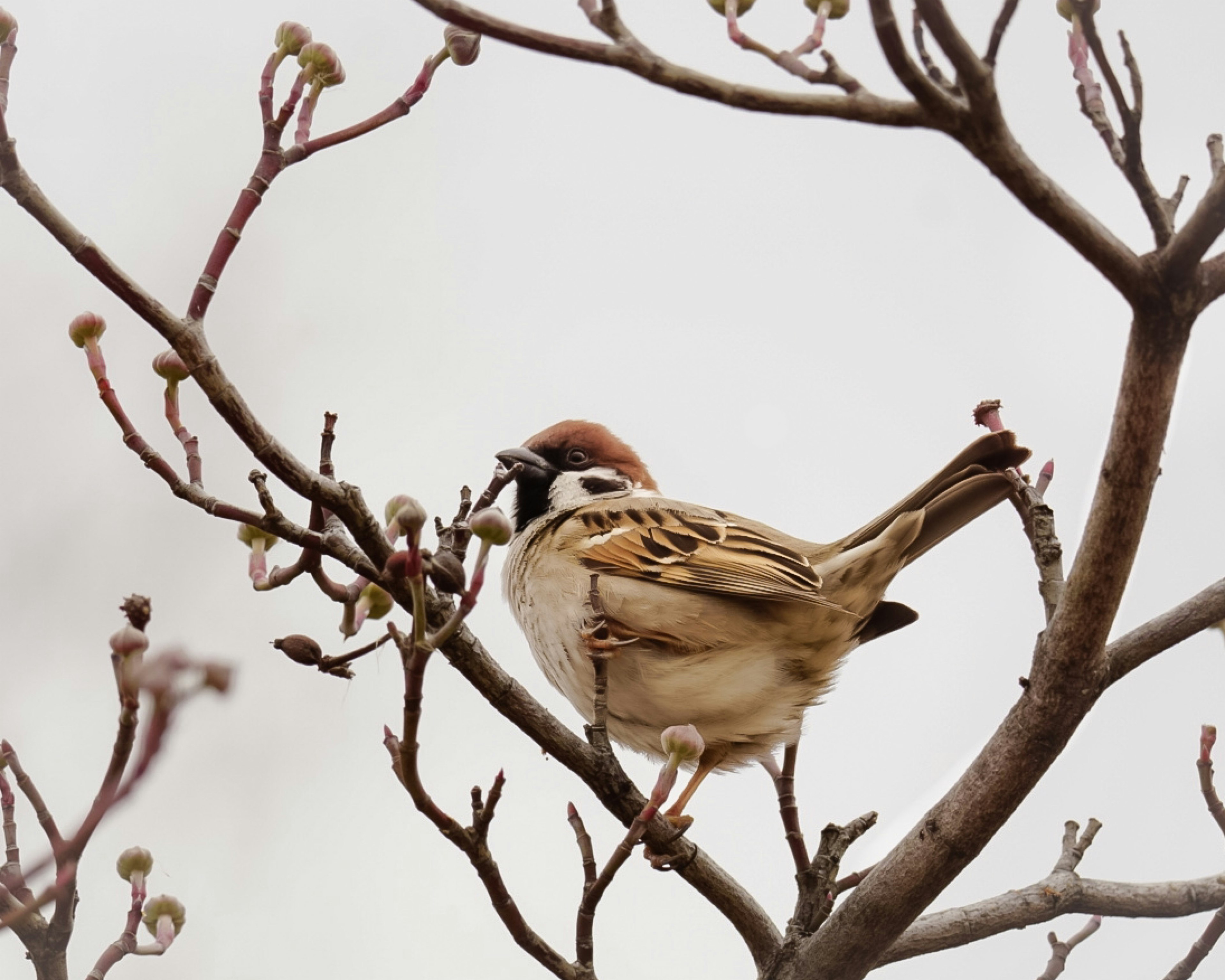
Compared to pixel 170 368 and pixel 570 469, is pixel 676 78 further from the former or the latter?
pixel 570 469

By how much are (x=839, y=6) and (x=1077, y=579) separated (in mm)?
846

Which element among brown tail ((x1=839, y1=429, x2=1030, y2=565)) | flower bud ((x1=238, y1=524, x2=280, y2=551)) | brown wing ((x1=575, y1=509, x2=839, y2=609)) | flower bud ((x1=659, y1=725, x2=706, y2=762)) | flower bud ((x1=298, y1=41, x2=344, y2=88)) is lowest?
flower bud ((x1=659, y1=725, x2=706, y2=762))

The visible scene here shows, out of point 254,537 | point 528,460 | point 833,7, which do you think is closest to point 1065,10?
point 833,7

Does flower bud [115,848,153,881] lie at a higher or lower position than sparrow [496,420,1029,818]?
lower

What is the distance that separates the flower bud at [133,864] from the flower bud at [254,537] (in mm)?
463

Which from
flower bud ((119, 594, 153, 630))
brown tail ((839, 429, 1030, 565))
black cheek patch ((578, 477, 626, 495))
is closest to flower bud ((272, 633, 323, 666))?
flower bud ((119, 594, 153, 630))

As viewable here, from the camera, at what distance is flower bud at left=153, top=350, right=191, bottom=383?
1880mm

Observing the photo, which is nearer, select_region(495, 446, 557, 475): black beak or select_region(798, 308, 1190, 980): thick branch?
select_region(798, 308, 1190, 980): thick branch

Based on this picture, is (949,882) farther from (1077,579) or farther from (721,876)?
(1077,579)

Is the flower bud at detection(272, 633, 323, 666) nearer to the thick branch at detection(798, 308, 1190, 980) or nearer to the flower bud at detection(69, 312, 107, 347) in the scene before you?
the flower bud at detection(69, 312, 107, 347)

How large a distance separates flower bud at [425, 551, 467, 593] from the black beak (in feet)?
6.32

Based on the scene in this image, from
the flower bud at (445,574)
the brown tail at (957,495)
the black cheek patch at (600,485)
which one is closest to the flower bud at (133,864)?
the flower bud at (445,574)

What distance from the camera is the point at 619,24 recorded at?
1.39m

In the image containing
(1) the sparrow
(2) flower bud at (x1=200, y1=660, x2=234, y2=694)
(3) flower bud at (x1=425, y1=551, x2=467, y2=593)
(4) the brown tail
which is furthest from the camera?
(1) the sparrow
